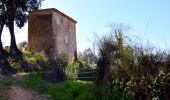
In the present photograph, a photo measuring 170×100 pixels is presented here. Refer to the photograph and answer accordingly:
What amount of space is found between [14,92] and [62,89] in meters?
2.08

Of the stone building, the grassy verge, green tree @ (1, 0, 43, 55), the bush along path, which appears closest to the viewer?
the grassy verge

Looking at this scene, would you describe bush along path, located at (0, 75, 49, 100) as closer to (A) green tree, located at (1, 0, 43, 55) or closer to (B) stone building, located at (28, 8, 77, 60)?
(A) green tree, located at (1, 0, 43, 55)

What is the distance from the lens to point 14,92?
1587 cm

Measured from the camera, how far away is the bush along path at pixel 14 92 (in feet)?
49.8

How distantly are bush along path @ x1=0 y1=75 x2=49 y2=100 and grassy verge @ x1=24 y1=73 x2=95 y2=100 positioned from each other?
0.47 meters

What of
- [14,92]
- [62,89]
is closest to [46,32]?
[62,89]

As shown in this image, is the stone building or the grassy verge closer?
the grassy verge

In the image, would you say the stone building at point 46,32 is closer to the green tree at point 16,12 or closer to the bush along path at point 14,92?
the green tree at point 16,12

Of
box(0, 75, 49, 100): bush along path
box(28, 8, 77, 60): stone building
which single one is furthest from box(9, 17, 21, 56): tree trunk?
box(0, 75, 49, 100): bush along path

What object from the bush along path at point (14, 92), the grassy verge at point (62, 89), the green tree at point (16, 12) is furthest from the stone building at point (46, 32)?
the bush along path at point (14, 92)

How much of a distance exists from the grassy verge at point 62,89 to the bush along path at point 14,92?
1.54 ft

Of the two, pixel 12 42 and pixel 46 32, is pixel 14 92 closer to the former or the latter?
pixel 12 42

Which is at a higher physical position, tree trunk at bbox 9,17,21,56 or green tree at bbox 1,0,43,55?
green tree at bbox 1,0,43,55

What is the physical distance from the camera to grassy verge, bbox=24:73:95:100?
49.1ft
